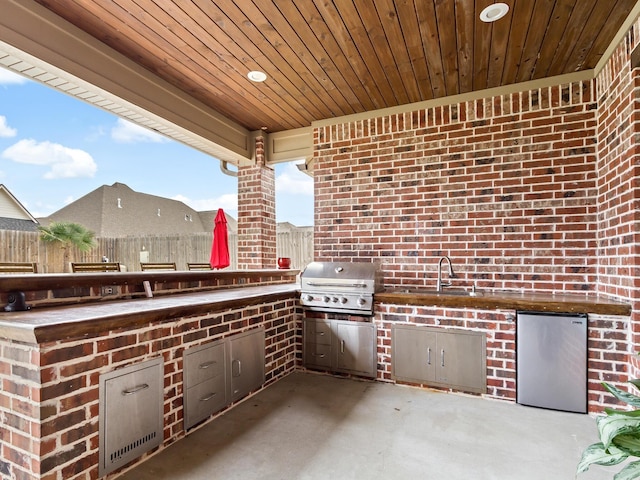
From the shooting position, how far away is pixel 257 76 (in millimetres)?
3111

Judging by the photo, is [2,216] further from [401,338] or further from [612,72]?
[612,72]

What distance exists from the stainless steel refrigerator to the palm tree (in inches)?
216

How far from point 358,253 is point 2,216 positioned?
4.70 m

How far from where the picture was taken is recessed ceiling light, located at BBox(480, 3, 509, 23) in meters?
2.20

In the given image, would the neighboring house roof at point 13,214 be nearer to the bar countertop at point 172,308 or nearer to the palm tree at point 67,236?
the palm tree at point 67,236

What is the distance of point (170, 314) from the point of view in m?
2.11

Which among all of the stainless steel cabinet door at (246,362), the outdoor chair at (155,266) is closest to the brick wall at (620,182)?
the stainless steel cabinet door at (246,362)

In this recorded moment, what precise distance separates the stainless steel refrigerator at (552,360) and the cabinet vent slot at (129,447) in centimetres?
276

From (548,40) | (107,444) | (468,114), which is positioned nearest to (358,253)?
(468,114)

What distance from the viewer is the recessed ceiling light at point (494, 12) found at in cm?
220

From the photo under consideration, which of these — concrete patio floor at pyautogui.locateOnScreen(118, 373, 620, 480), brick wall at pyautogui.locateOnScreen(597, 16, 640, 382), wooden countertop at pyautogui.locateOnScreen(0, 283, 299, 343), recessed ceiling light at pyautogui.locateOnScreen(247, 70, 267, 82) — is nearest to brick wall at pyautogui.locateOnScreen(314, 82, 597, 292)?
brick wall at pyautogui.locateOnScreen(597, 16, 640, 382)

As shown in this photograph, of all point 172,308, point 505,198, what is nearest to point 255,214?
point 172,308

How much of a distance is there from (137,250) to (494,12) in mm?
6102

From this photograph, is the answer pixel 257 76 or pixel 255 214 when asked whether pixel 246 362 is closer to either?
pixel 255 214
